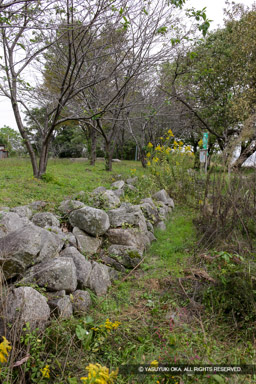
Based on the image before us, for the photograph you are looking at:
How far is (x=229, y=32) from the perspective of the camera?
12.9 m

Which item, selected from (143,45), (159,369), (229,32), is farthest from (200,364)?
(229,32)

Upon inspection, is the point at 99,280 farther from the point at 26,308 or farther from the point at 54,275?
the point at 26,308

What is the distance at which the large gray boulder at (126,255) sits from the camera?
4.10 m

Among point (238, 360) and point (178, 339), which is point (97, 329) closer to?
point (178, 339)

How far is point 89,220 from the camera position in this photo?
166 inches

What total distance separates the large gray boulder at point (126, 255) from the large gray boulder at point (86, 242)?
22 cm

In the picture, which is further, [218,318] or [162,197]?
[162,197]

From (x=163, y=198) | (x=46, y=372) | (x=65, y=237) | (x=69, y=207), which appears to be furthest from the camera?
(x=163, y=198)

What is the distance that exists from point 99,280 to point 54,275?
68 cm

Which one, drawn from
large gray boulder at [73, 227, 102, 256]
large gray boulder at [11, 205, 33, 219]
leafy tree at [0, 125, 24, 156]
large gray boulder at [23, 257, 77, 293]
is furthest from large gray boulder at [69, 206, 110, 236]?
leafy tree at [0, 125, 24, 156]

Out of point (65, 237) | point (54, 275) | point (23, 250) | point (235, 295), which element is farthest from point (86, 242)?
point (235, 295)

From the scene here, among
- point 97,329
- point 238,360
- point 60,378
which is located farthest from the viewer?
point 97,329

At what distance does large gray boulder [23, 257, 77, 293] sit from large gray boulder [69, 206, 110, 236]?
1213mm

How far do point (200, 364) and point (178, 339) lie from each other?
35 cm
